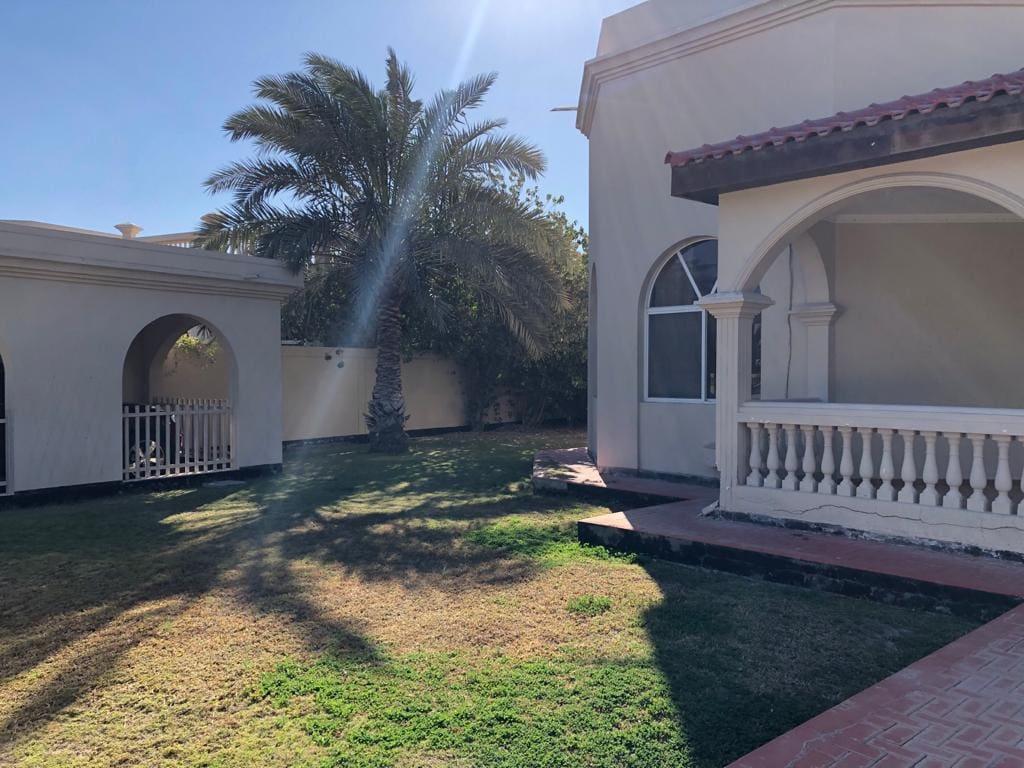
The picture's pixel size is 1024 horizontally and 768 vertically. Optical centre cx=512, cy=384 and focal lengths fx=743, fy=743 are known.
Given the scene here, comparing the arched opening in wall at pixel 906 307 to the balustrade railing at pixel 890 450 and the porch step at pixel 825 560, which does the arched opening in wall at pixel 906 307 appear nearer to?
the balustrade railing at pixel 890 450

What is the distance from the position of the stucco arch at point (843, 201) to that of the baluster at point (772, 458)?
4.36 ft

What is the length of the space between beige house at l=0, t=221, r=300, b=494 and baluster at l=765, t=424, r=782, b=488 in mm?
8073

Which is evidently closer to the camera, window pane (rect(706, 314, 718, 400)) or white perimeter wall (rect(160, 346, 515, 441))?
window pane (rect(706, 314, 718, 400))

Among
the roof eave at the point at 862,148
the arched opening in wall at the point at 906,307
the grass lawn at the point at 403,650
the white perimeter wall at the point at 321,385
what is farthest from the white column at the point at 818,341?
the white perimeter wall at the point at 321,385

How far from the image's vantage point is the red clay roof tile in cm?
519

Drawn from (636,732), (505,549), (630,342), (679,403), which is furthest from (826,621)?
(630,342)

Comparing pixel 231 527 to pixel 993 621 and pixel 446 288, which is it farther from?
pixel 446 288

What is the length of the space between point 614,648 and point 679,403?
5917 mm

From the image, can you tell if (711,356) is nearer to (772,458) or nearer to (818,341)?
(818,341)

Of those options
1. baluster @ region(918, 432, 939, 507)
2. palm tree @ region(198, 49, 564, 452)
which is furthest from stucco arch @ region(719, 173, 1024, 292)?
palm tree @ region(198, 49, 564, 452)

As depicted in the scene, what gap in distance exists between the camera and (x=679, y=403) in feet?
32.9

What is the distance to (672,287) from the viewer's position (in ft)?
33.3

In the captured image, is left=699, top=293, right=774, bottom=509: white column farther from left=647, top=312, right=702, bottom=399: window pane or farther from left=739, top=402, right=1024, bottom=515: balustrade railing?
left=647, top=312, right=702, bottom=399: window pane

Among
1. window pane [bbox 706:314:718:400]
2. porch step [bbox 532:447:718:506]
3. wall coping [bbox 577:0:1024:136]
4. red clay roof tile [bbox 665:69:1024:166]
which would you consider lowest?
porch step [bbox 532:447:718:506]
